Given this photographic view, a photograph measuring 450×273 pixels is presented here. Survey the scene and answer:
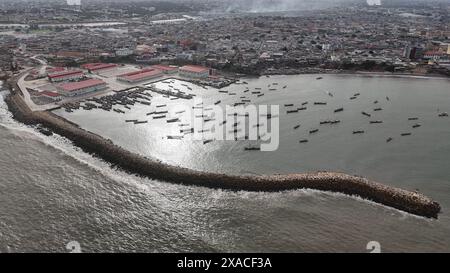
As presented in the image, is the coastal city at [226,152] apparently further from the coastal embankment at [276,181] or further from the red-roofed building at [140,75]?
the red-roofed building at [140,75]

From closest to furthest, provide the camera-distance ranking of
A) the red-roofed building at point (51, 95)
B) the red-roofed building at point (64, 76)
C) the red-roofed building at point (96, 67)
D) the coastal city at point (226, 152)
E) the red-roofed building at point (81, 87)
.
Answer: the coastal city at point (226, 152) < the red-roofed building at point (51, 95) < the red-roofed building at point (81, 87) < the red-roofed building at point (64, 76) < the red-roofed building at point (96, 67)

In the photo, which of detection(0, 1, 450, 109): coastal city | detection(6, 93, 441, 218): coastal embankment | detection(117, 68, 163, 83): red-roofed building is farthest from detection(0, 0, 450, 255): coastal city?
detection(0, 1, 450, 109): coastal city

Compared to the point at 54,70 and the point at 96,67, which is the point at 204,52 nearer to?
the point at 96,67

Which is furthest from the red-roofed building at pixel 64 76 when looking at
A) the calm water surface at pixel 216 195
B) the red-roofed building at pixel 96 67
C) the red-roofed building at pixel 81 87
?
the calm water surface at pixel 216 195

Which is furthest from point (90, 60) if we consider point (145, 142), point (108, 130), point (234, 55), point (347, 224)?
point (347, 224)

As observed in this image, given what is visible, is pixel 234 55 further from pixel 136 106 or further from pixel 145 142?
pixel 145 142

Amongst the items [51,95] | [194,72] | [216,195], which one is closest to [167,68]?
[194,72]
